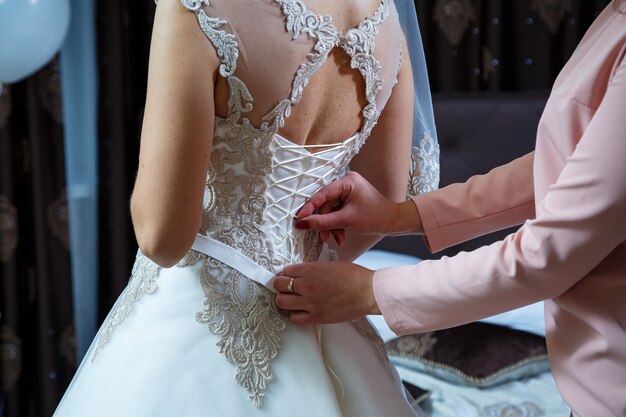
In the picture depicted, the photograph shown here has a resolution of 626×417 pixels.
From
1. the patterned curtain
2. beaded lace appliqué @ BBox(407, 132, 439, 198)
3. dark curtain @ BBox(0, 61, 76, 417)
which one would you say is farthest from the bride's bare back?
dark curtain @ BBox(0, 61, 76, 417)

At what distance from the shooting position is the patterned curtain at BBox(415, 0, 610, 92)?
285cm

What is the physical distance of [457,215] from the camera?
1.34 metres

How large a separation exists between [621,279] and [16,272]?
240cm

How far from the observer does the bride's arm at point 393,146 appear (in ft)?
4.30

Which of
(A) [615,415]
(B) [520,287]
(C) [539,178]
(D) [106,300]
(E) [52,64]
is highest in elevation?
(C) [539,178]

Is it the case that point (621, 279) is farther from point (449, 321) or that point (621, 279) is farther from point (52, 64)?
point (52, 64)

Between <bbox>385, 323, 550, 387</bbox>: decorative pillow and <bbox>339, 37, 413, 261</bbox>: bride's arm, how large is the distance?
105cm

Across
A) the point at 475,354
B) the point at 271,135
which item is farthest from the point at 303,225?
the point at 475,354

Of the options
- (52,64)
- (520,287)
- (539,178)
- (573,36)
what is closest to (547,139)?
(539,178)

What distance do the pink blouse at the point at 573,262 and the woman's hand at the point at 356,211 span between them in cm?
16

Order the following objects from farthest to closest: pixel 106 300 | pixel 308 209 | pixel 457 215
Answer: pixel 106 300
pixel 457 215
pixel 308 209

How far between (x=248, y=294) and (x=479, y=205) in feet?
1.46

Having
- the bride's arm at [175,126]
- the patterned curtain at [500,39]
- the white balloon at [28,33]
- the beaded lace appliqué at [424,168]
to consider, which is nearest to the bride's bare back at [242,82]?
the bride's arm at [175,126]

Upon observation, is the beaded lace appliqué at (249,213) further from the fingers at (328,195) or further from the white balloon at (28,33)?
the white balloon at (28,33)
